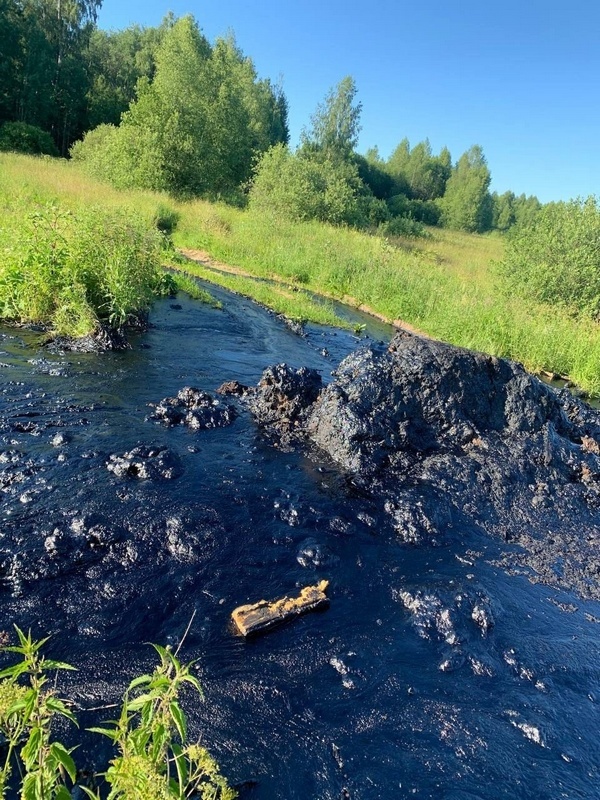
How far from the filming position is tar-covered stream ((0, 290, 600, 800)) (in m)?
3.57

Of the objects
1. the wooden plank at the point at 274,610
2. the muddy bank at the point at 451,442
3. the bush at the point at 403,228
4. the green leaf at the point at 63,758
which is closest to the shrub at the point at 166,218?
the muddy bank at the point at 451,442

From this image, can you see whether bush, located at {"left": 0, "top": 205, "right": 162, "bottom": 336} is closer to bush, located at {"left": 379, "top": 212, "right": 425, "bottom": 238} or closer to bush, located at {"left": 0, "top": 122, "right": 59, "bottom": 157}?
bush, located at {"left": 379, "top": 212, "right": 425, "bottom": 238}

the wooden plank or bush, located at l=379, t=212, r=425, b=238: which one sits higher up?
bush, located at l=379, t=212, r=425, b=238

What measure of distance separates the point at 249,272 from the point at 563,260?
39.1 feet

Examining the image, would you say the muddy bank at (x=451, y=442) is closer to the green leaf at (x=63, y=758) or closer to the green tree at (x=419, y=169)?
the green leaf at (x=63, y=758)

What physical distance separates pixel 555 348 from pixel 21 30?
52.3 meters

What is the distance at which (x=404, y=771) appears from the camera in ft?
11.4

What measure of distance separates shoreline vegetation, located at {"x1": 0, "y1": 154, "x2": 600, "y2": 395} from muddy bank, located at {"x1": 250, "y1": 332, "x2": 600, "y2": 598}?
4.74m

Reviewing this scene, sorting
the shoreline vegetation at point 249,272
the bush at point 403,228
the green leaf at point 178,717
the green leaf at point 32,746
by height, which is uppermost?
the bush at point 403,228

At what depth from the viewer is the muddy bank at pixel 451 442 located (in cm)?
658

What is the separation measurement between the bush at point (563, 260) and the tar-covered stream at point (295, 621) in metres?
15.0

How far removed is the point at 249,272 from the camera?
20.5 meters

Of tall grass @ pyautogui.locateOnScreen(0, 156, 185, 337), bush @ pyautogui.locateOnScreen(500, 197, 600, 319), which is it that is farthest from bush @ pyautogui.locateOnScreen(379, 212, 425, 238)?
tall grass @ pyautogui.locateOnScreen(0, 156, 185, 337)

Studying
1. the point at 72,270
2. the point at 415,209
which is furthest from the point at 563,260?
the point at 415,209
